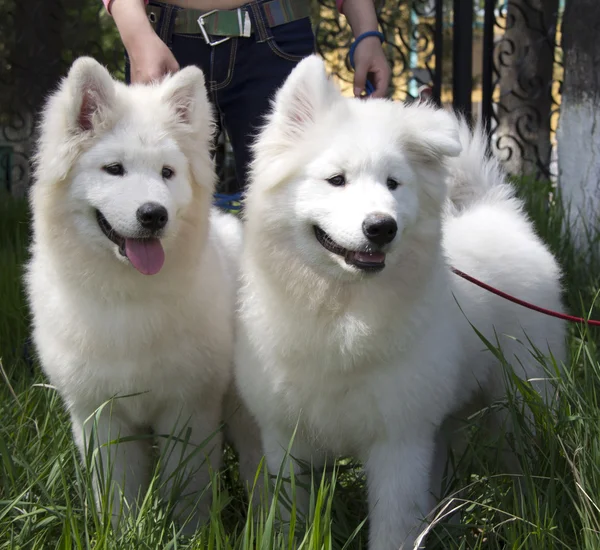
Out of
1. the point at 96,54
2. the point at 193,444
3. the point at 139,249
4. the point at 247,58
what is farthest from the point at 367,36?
the point at 96,54

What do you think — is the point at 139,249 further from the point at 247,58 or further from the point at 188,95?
the point at 247,58

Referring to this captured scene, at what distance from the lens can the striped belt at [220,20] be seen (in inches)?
131

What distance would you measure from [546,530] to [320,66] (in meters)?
1.62

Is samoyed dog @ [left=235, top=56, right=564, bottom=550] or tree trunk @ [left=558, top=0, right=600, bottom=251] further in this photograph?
tree trunk @ [left=558, top=0, right=600, bottom=251]

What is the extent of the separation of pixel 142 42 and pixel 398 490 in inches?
72.2

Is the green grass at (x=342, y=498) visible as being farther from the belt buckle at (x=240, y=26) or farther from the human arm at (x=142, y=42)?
the belt buckle at (x=240, y=26)

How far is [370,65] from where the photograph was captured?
329 cm

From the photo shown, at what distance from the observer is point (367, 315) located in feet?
8.66

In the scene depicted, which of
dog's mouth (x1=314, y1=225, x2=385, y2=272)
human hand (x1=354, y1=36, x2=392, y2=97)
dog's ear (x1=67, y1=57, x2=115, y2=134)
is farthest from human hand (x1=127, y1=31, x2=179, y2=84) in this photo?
dog's mouth (x1=314, y1=225, x2=385, y2=272)

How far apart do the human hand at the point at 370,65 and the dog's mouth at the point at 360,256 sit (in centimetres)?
96

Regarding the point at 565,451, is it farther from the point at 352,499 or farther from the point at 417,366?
the point at 352,499

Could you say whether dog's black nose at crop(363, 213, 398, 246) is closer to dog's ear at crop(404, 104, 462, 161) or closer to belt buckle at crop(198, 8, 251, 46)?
dog's ear at crop(404, 104, 462, 161)

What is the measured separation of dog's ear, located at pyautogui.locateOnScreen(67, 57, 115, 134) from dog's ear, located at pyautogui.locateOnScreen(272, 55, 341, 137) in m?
0.59

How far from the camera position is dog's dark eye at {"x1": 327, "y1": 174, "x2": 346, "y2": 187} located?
255cm
